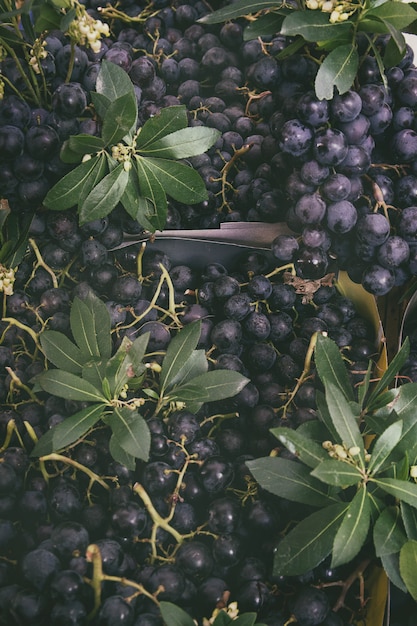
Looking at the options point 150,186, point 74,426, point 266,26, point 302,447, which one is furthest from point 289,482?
point 266,26

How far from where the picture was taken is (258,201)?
1078mm

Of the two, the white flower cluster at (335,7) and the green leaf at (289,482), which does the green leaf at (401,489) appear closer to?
the green leaf at (289,482)

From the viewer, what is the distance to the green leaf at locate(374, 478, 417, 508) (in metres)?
0.76

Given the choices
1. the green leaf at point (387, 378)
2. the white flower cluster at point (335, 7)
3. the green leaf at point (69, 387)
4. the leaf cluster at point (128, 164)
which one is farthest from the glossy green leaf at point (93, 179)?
the green leaf at point (387, 378)

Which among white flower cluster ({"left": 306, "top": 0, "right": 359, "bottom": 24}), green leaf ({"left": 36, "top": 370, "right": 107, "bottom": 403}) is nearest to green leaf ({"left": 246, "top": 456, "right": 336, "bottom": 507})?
green leaf ({"left": 36, "top": 370, "right": 107, "bottom": 403})

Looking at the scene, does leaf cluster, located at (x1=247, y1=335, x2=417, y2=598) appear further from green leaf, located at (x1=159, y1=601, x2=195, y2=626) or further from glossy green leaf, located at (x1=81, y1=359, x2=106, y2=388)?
glossy green leaf, located at (x1=81, y1=359, x2=106, y2=388)

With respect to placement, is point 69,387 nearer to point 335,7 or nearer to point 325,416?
point 325,416

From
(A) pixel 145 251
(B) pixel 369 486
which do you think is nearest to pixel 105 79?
(A) pixel 145 251

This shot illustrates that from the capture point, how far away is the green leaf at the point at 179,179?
965mm

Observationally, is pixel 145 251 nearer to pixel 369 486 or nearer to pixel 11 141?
pixel 11 141

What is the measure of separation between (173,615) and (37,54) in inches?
31.6

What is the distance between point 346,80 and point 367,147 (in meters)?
0.11

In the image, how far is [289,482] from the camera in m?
0.81

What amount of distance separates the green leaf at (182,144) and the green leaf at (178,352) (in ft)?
0.82
